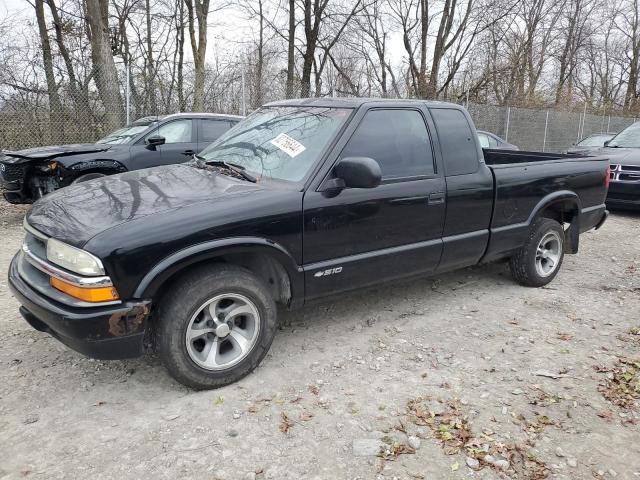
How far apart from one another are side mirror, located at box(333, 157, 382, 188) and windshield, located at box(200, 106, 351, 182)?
0.29 metres

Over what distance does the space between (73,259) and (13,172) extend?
5.76 meters

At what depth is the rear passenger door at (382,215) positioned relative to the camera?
11.3 feet

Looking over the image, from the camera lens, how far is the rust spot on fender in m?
2.73

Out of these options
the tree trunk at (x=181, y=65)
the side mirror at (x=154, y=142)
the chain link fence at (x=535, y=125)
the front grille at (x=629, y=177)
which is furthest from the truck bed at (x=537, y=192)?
the chain link fence at (x=535, y=125)

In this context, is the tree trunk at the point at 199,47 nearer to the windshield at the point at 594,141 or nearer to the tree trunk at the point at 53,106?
the tree trunk at the point at 53,106

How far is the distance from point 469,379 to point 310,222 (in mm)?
1529

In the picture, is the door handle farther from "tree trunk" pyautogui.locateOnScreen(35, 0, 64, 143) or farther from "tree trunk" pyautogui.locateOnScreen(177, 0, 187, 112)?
"tree trunk" pyautogui.locateOnScreen(177, 0, 187, 112)

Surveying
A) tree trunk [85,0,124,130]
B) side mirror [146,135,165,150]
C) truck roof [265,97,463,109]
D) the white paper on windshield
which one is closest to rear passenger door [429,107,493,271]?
truck roof [265,97,463,109]

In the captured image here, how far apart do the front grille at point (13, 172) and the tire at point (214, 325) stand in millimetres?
5780

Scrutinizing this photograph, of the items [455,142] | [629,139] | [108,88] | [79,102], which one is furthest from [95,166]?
[629,139]

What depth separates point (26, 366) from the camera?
3.41m

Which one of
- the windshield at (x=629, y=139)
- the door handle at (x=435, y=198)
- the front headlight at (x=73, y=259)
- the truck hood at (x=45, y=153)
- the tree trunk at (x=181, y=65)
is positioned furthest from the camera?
the tree trunk at (x=181, y=65)

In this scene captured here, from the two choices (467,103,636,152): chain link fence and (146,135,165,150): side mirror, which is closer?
(146,135,165,150): side mirror

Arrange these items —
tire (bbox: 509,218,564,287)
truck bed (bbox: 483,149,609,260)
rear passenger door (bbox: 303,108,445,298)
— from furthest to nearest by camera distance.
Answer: tire (bbox: 509,218,564,287) → truck bed (bbox: 483,149,609,260) → rear passenger door (bbox: 303,108,445,298)
